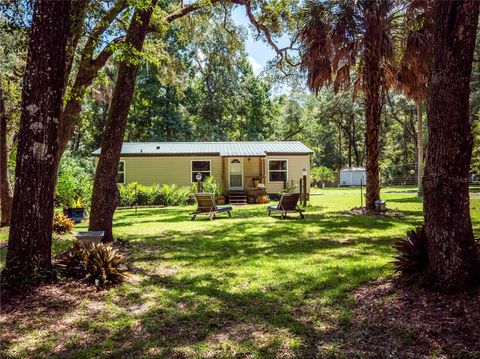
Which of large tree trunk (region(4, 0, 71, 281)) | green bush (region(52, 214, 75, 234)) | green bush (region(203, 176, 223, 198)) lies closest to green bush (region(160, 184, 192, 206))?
green bush (region(203, 176, 223, 198))

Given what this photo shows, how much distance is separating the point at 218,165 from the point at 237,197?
101 inches

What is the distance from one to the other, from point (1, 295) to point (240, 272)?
309cm

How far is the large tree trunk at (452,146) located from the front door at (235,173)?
1801 cm

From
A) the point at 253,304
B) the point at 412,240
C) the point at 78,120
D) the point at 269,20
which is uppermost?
the point at 269,20

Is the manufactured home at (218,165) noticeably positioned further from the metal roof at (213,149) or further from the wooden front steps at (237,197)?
the wooden front steps at (237,197)

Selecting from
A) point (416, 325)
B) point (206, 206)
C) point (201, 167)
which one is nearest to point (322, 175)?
point (201, 167)

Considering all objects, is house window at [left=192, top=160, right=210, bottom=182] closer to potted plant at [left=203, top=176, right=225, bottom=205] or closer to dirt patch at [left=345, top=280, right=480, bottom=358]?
potted plant at [left=203, top=176, right=225, bottom=205]

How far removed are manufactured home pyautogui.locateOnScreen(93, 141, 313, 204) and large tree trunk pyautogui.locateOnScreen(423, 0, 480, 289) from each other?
16.9 metres

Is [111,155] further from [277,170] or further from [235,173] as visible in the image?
[277,170]

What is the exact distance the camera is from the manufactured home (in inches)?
831

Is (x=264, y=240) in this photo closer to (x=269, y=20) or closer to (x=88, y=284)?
(x=88, y=284)

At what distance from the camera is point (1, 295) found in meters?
4.10

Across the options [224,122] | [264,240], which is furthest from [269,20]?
[224,122]

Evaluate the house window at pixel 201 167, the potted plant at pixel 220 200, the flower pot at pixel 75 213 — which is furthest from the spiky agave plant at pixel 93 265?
the house window at pixel 201 167
